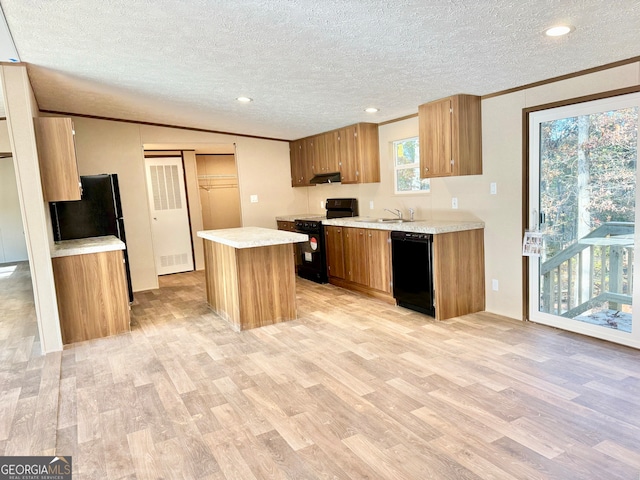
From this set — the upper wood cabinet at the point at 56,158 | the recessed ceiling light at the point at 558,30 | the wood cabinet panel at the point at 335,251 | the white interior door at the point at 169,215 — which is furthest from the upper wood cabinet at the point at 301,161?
the recessed ceiling light at the point at 558,30

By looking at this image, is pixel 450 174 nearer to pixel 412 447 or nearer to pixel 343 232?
pixel 343 232

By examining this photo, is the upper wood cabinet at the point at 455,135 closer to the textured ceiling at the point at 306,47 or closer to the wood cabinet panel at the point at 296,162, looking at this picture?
the textured ceiling at the point at 306,47

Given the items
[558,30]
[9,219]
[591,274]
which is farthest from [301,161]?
[9,219]

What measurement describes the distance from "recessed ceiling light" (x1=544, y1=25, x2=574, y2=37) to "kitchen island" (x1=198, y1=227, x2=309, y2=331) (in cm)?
256

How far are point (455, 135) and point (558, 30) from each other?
1.56 meters

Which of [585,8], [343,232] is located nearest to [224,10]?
[585,8]

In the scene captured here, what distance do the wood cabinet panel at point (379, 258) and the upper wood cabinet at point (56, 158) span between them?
304cm

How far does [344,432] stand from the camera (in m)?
2.27

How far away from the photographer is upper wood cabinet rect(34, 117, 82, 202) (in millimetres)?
3641

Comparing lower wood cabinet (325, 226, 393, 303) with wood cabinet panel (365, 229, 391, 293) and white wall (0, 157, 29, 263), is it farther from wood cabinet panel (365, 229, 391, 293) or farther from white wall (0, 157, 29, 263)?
white wall (0, 157, 29, 263)

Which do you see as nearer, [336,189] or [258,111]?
[258,111]

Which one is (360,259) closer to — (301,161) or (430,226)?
(430,226)

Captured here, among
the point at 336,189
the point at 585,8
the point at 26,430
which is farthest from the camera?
the point at 336,189

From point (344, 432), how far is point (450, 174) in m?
2.73
